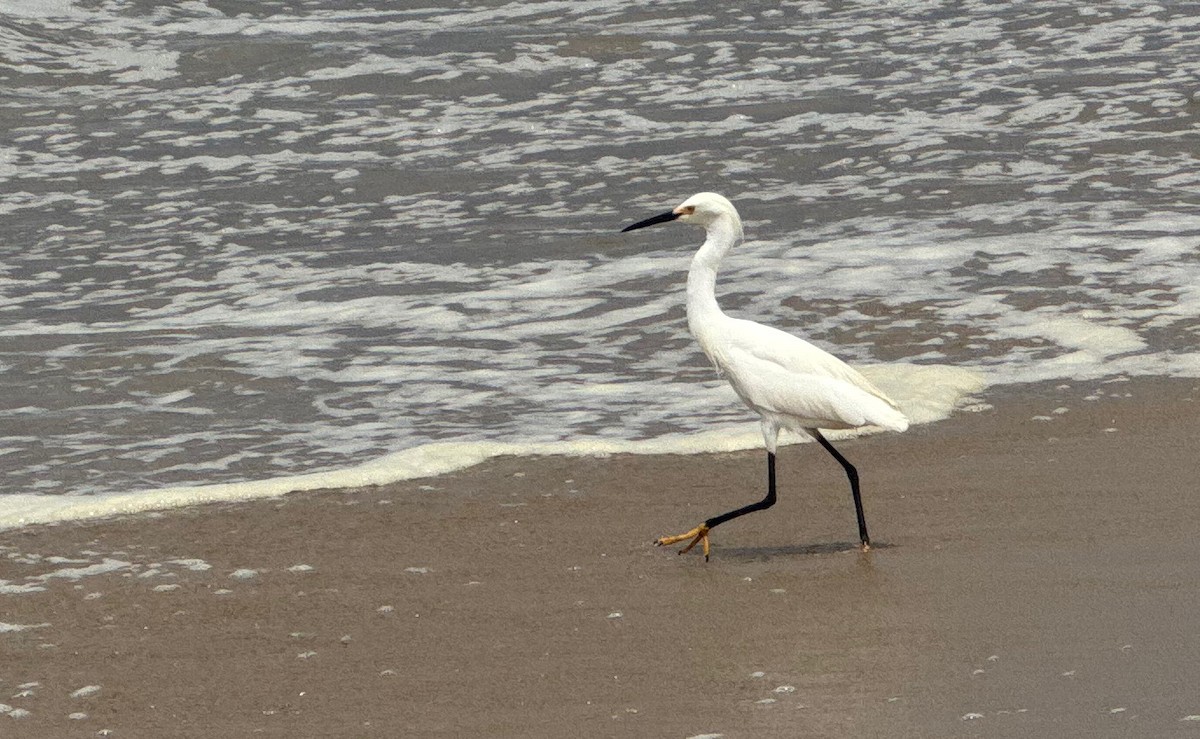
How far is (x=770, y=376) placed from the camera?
5.08 meters

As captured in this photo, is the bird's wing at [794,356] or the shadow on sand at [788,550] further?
the bird's wing at [794,356]

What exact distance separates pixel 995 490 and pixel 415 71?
10.3 m

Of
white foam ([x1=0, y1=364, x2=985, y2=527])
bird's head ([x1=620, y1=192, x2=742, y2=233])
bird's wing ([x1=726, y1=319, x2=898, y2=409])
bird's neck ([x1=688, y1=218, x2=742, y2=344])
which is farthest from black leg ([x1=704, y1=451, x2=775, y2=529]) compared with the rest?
white foam ([x1=0, y1=364, x2=985, y2=527])

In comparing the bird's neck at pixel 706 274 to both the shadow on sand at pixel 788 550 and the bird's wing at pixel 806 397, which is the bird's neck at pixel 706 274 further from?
the shadow on sand at pixel 788 550

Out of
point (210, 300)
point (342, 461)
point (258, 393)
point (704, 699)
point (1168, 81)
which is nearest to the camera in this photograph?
point (704, 699)

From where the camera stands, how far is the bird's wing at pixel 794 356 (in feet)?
16.6

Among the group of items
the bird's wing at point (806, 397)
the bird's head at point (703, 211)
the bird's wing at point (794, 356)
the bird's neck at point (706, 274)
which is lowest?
the bird's wing at point (806, 397)

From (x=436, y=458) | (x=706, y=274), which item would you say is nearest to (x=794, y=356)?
(x=706, y=274)

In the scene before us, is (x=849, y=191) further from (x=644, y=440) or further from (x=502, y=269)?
(x=644, y=440)

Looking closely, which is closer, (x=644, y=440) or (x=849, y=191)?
(x=644, y=440)

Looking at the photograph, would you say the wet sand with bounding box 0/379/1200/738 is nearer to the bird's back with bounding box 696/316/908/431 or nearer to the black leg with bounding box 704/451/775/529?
the black leg with bounding box 704/451/775/529

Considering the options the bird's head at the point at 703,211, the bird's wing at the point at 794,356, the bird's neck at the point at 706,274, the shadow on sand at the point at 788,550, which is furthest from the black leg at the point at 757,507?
the bird's head at the point at 703,211

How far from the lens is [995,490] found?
538cm

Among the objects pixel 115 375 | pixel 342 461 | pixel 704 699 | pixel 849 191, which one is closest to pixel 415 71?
pixel 849 191
